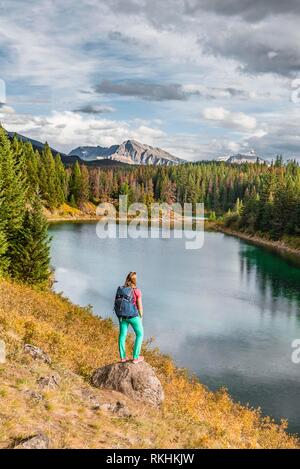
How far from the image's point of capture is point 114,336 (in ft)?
99.7

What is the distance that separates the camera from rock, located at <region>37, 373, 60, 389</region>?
1384cm

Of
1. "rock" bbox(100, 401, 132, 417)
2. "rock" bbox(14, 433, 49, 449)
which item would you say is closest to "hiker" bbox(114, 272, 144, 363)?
"rock" bbox(100, 401, 132, 417)

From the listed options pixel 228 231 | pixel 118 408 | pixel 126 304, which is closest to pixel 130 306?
pixel 126 304

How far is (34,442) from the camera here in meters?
10.3

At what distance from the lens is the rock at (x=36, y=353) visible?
635 inches

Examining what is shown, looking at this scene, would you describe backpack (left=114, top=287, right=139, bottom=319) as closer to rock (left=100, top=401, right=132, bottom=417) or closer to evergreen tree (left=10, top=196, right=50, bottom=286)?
rock (left=100, top=401, right=132, bottom=417)

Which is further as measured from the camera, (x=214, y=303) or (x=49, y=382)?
(x=214, y=303)

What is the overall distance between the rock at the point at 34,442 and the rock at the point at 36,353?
5606mm

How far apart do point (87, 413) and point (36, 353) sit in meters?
4.32

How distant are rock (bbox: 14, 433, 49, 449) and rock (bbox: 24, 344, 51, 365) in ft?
18.4

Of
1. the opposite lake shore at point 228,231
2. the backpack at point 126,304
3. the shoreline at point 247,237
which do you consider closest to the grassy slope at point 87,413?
the backpack at point 126,304

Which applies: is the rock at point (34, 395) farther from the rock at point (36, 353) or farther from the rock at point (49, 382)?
the rock at point (36, 353)

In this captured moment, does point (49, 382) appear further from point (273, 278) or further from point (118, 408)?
point (273, 278)
